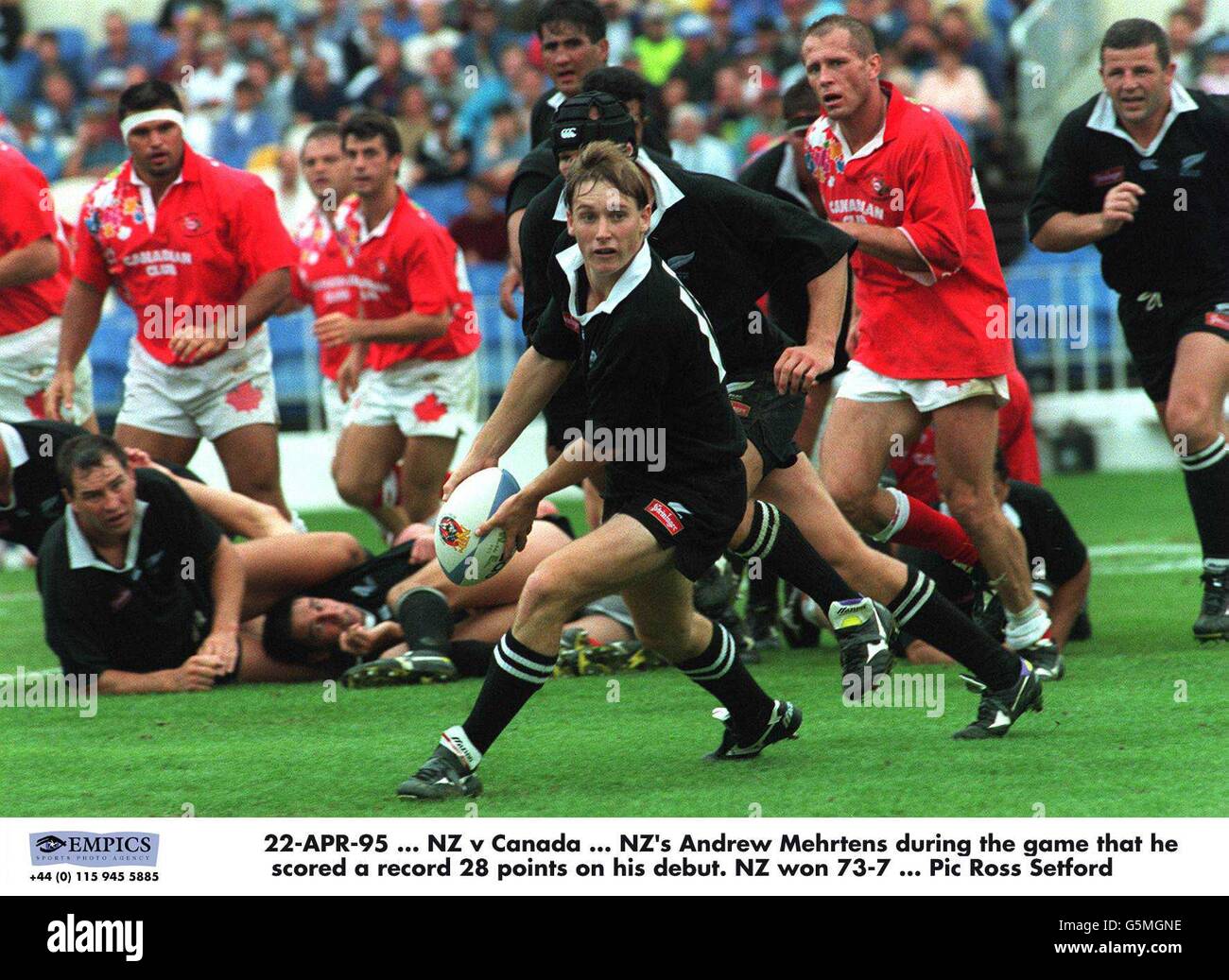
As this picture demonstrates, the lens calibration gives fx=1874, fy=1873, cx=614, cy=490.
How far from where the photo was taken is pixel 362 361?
9.33m

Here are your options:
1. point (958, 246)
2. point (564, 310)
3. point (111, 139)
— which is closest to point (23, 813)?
point (564, 310)

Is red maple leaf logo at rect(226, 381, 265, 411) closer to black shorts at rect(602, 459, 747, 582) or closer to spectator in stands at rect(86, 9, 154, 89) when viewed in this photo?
black shorts at rect(602, 459, 747, 582)

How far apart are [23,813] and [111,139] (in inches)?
513

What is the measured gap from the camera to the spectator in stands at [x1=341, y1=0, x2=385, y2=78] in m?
18.0

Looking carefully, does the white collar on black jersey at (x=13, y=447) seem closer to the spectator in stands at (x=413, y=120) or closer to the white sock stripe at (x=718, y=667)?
the white sock stripe at (x=718, y=667)

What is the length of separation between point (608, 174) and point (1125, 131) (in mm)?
3169

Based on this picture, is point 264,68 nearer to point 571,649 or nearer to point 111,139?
point 111,139

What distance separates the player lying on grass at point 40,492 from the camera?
7.45 metres

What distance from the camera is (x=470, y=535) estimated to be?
5.07m

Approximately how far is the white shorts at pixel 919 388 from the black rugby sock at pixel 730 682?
1580 millimetres

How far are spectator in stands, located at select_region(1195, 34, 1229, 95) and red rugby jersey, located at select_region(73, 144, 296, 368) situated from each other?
9.19 meters

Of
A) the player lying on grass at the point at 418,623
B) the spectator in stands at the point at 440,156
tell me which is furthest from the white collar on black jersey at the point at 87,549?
the spectator in stands at the point at 440,156

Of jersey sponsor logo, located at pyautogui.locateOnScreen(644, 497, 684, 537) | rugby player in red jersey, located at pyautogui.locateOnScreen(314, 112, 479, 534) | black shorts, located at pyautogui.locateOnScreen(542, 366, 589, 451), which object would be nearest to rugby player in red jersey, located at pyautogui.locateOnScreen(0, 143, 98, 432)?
rugby player in red jersey, located at pyautogui.locateOnScreen(314, 112, 479, 534)

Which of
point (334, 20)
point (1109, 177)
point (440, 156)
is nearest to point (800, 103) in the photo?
point (1109, 177)
